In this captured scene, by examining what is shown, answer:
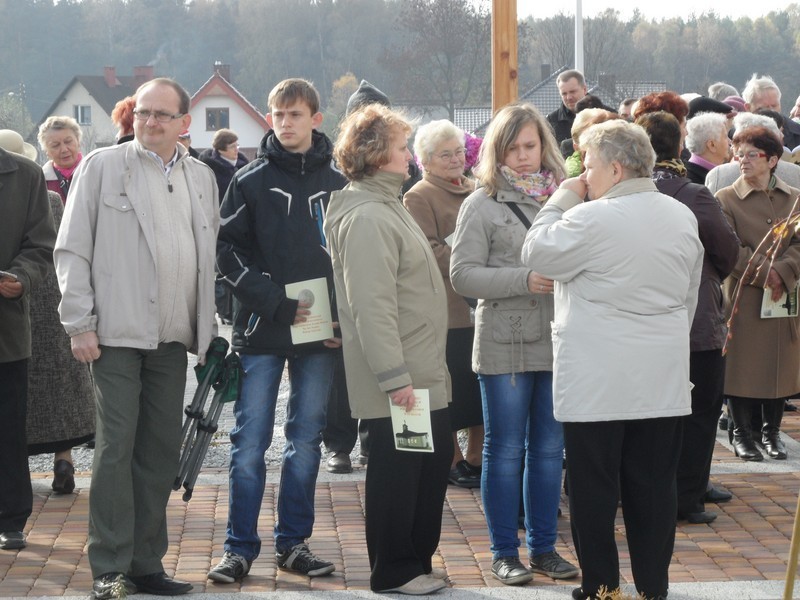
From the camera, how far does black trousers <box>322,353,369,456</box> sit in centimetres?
749

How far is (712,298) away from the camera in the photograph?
6297 millimetres

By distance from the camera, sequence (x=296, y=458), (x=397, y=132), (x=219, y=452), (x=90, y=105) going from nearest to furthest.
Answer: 1. (x=397, y=132)
2. (x=296, y=458)
3. (x=219, y=452)
4. (x=90, y=105)

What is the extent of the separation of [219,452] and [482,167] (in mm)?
3224

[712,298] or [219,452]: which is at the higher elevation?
[712,298]

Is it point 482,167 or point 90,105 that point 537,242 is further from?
point 90,105

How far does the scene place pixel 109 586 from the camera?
198 inches

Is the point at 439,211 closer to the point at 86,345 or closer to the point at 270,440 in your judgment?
the point at 270,440

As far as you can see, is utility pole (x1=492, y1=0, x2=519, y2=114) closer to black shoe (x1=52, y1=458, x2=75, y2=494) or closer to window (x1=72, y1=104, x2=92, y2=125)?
black shoe (x1=52, y1=458, x2=75, y2=494)

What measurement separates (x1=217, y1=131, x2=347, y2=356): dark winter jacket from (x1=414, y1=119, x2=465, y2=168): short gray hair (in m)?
1.52

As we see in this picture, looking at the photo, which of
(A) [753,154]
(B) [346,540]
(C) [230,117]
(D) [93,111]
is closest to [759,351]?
(A) [753,154]

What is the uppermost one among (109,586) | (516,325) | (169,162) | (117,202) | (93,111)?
(93,111)

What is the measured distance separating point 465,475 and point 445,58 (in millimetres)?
58698

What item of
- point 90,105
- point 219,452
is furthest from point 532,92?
point 219,452

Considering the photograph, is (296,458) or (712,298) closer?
(296,458)
